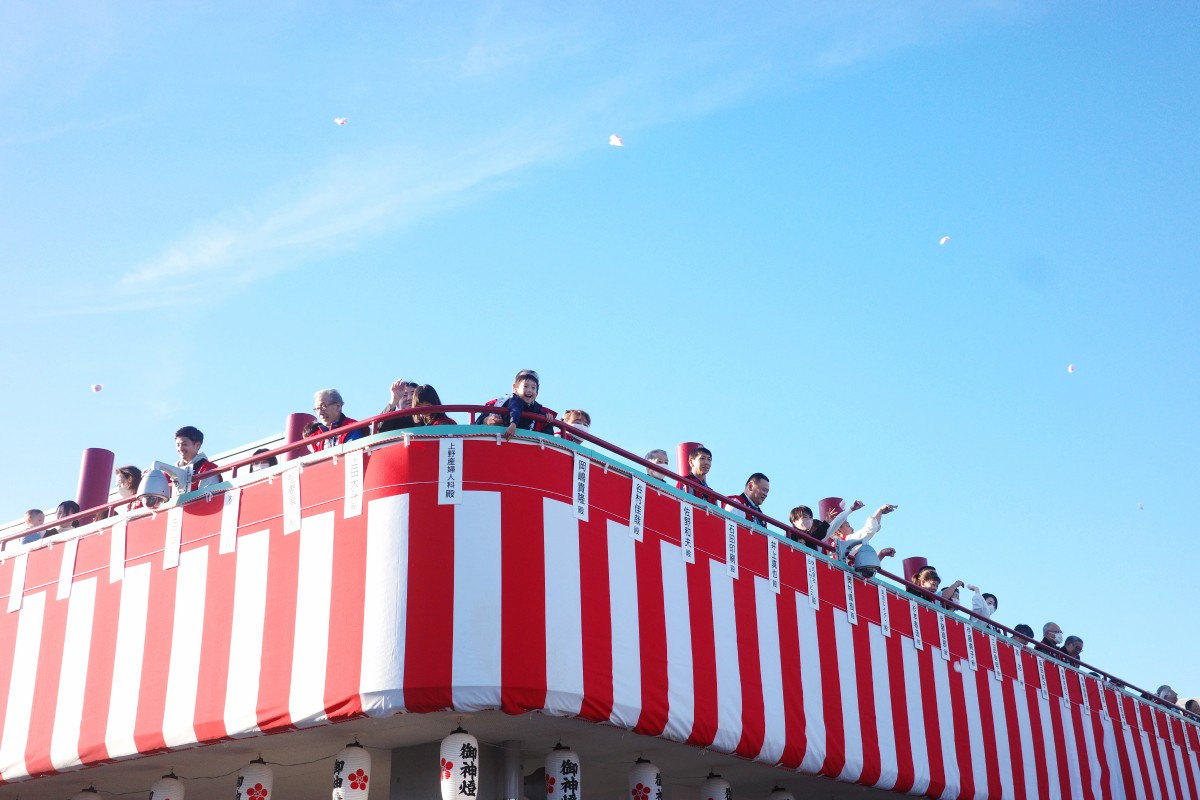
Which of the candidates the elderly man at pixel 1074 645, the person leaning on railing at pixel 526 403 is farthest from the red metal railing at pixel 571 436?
the elderly man at pixel 1074 645

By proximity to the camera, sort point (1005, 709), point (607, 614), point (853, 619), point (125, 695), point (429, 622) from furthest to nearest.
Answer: point (1005, 709) → point (853, 619) → point (125, 695) → point (607, 614) → point (429, 622)

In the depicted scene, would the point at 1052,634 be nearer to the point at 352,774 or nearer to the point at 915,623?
the point at 915,623

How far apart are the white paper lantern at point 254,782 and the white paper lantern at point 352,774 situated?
3.72ft

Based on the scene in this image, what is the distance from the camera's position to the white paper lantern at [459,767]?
11156 mm

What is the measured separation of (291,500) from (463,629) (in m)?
2.58

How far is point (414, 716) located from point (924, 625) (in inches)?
328

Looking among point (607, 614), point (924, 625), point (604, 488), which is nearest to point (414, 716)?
point (607, 614)

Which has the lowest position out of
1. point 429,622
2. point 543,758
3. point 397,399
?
point 543,758

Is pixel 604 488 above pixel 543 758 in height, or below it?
above

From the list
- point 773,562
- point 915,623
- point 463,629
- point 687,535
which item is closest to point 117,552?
point 463,629

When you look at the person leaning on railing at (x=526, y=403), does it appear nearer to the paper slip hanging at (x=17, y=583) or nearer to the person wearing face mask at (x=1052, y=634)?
the paper slip hanging at (x=17, y=583)

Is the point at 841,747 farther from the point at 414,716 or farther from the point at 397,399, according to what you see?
the point at 397,399

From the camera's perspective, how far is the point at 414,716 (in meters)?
11.2

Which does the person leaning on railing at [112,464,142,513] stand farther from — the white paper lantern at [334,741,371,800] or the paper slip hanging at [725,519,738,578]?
the paper slip hanging at [725,519,738,578]
